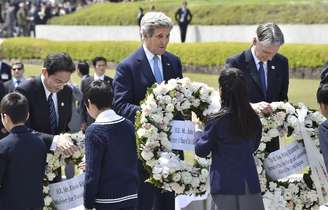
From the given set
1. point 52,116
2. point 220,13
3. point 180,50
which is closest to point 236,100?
point 52,116

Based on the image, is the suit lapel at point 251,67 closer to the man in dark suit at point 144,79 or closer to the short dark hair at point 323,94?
the man in dark suit at point 144,79

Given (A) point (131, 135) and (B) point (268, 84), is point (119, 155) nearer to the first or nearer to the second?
(A) point (131, 135)

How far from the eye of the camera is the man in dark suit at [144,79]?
6457 mm

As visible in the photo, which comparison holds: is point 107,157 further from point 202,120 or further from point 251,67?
point 251,67

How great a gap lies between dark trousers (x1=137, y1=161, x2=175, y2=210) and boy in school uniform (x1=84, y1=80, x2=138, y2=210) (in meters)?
1.01

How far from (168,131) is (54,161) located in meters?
0.92

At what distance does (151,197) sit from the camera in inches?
262

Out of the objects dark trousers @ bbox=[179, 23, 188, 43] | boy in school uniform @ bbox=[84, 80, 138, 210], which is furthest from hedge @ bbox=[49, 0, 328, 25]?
boy in school uniform @ bbox=[84, 80, 138, 210]

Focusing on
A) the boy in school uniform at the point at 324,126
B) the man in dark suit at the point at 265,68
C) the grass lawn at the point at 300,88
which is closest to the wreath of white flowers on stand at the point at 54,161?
the man in dark suit at the point at 265,68

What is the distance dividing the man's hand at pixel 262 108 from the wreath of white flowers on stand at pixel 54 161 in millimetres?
1399

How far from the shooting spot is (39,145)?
18.3 feet

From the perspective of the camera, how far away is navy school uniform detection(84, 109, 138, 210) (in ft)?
17.7

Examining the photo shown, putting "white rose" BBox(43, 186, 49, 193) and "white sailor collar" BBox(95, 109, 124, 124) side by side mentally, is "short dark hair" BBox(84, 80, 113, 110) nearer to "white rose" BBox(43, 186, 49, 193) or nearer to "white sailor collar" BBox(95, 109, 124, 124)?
"white sailor collar" BBox(95, 109, 124, 124)

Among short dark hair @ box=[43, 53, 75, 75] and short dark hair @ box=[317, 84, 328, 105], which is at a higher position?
short dark hair @ box=[43, 53, 75, 75]
